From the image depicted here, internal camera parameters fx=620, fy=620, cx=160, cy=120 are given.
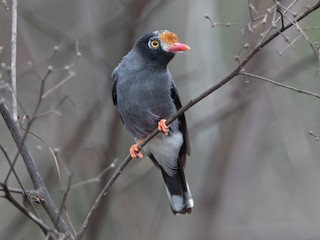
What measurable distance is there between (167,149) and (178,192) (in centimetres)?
41

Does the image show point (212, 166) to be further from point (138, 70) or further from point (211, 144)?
point (138, 70)

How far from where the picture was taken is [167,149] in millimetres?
5656

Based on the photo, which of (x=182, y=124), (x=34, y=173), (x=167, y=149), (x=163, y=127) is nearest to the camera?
(x=34, y=173)

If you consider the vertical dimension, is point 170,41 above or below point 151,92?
above

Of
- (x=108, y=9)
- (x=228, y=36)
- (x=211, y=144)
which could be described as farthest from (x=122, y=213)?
(x=228, y=36)

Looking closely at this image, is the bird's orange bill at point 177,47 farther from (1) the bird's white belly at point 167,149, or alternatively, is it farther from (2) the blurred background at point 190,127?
(2) the blurred background at point 190,127

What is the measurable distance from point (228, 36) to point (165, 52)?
14.8ft

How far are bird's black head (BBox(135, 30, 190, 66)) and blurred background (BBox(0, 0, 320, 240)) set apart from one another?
0.98 meters

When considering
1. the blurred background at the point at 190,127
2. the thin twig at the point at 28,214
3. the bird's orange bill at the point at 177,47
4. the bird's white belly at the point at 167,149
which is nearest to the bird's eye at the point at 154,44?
the bird's orange bill at the point at 177,47

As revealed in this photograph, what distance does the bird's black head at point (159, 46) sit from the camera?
200 inches

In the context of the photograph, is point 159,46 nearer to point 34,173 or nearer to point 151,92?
point 151,92

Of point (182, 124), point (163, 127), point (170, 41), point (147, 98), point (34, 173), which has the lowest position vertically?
point (182, 124)

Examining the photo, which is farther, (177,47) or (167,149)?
(167,149)

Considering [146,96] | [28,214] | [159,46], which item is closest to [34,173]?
[28,214]
